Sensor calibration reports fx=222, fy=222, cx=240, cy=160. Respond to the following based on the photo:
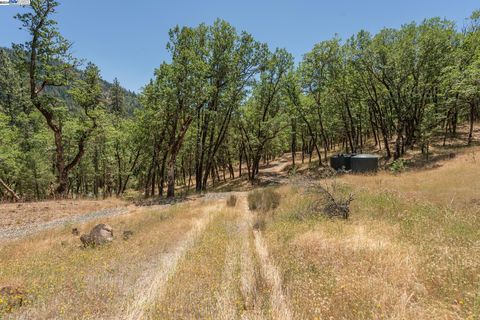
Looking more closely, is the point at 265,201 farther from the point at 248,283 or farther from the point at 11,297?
the point at 11,297

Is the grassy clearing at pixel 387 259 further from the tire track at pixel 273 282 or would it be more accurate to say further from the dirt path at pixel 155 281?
the dirt path at pixel 155 281

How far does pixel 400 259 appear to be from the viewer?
4926 mm

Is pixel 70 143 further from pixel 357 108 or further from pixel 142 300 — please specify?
pixel 357 108

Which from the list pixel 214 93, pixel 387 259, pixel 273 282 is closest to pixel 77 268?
pixel 273 282

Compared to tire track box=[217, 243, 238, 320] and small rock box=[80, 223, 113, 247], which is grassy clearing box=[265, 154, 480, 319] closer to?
tire track box=[217, 243, 238, 320]

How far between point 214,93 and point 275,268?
61.5 feet

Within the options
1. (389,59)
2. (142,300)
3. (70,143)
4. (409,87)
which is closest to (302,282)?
(142,300)

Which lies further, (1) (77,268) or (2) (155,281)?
(1) (77,268)

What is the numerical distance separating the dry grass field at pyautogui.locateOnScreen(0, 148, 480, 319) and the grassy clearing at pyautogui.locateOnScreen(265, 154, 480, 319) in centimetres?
2

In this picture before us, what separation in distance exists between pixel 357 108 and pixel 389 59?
1197 cm

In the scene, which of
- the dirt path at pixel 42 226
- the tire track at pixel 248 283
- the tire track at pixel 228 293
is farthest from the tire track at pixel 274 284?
the dirt path at pixel 42 226

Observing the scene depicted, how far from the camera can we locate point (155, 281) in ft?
16.8

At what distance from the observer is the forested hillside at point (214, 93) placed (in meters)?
17.5

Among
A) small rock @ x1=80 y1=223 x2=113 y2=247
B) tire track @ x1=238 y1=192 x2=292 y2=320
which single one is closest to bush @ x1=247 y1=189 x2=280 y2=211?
tire track @ x1=238 y1=192 x2=292 y2=320
